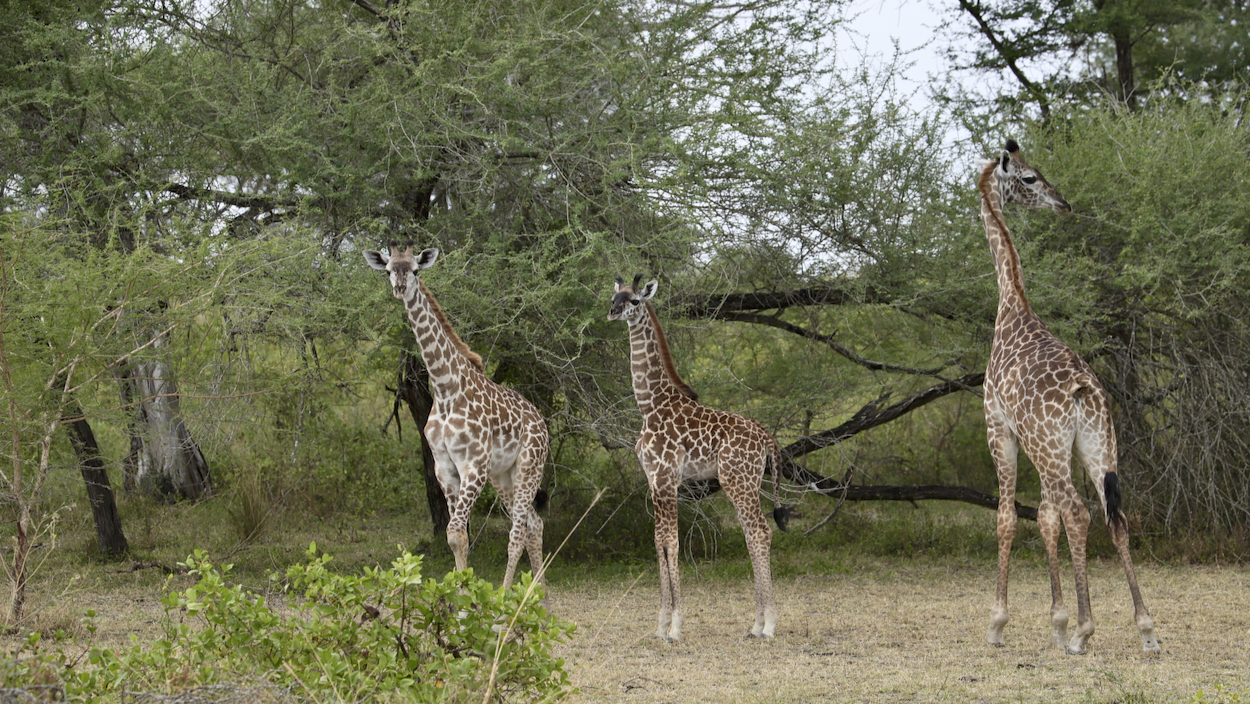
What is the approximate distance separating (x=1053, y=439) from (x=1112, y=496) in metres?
0.47

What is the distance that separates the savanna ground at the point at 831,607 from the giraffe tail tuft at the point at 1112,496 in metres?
0.76

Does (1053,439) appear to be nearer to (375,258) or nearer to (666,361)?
→ (666,361)

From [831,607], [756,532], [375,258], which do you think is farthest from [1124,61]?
[375,258]

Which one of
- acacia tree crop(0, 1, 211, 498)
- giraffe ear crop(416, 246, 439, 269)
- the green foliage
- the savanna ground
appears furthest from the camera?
acacia tree crop(0, 1, 211, 498)

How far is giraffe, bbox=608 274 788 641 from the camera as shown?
270 inches

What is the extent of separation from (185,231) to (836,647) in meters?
5.26

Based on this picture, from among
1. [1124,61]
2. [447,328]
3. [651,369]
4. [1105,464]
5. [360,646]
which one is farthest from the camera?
[1124,61]

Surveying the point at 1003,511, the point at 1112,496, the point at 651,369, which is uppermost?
the point at 651,369

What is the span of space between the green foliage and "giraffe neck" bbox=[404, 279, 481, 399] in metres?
2.75

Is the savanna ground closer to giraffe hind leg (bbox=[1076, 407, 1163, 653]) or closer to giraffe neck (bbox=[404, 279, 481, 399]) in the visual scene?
giraffe hind leg (bbox=[1076, 407, 1163, 653])

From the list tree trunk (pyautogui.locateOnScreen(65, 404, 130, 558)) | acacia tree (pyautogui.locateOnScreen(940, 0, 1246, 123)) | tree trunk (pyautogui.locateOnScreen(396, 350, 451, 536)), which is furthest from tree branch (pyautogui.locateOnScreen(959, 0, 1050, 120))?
tree trunk (pyautogui.locateOnScreen(65, 404, 130, 558))

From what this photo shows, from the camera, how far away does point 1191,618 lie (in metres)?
7.21

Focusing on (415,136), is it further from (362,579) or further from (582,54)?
(362,579)

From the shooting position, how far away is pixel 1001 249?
718 cm
